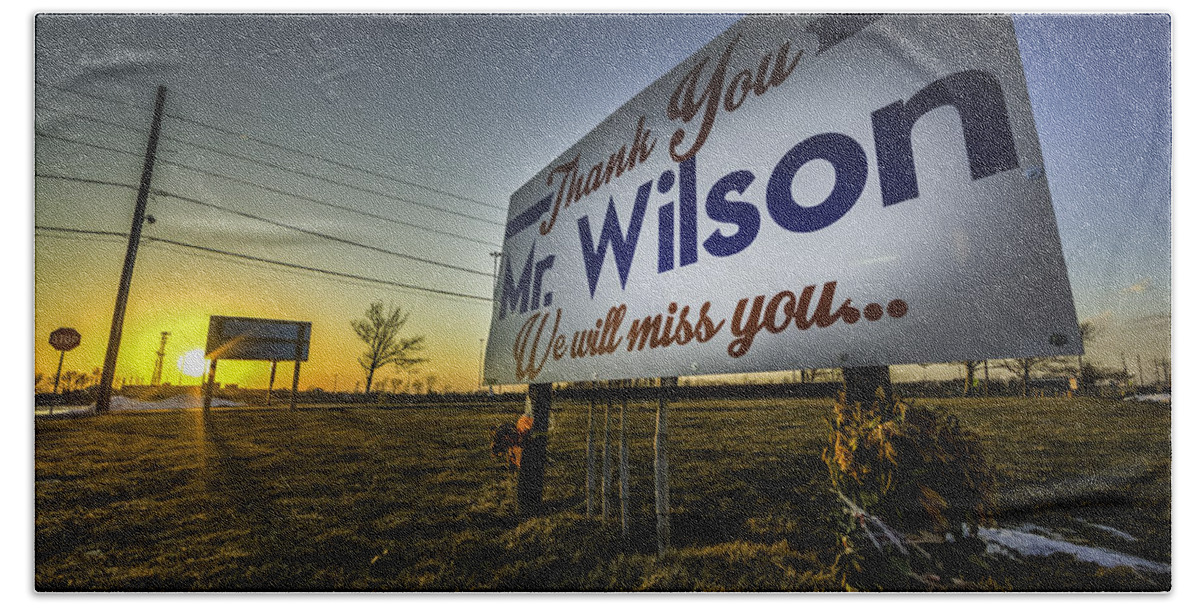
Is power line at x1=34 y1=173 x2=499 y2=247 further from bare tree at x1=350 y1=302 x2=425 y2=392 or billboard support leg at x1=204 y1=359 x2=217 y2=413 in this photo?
billboard support leg at x1=204 y1=359 x2=217 y2=413

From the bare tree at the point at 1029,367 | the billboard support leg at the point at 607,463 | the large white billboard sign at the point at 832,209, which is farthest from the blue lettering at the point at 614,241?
the bare tree at the point at 1029,367

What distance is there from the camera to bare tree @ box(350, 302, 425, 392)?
2.89 metres

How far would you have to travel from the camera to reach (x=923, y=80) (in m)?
1.71

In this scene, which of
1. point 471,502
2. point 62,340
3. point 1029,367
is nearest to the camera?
point 1029,367

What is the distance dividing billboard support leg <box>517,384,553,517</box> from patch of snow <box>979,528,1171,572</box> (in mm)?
2134

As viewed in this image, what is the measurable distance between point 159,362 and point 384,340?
4.17 ft

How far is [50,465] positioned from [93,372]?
20.2 inches

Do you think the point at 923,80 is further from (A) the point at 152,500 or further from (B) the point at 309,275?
(A) the point at 152,500

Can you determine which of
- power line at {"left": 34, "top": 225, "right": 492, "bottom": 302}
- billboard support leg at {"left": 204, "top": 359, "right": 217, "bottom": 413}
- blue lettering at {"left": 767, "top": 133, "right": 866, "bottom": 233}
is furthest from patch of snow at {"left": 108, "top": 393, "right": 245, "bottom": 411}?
blue lettering at {"left": 767, "top": 133, "right": 866, "bottom": 233}

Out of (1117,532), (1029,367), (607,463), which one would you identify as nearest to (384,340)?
(607,463)

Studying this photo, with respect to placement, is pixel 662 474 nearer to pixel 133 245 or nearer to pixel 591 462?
pixel 591 462

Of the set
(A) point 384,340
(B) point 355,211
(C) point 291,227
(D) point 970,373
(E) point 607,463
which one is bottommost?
(E) point 607,463

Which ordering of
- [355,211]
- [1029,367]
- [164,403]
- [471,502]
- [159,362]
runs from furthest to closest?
[164,403] < [355,211] < [159,362] < [471,502] < [1029,367]

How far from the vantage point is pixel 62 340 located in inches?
106
